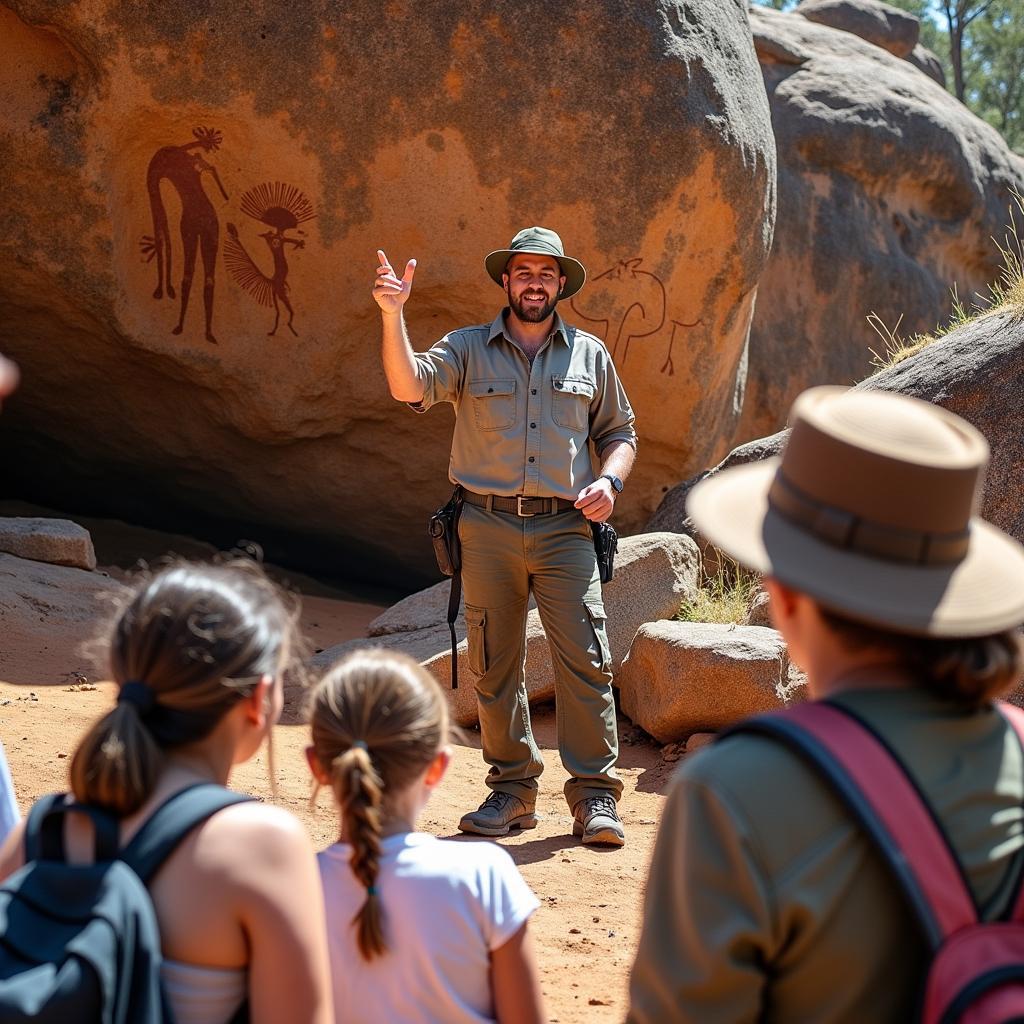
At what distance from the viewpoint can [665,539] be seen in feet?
20.8

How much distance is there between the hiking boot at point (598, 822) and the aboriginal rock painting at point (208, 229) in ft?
13.4

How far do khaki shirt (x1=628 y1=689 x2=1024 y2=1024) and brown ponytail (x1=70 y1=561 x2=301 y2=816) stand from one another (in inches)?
23.0

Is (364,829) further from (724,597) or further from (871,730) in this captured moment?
(724,597)

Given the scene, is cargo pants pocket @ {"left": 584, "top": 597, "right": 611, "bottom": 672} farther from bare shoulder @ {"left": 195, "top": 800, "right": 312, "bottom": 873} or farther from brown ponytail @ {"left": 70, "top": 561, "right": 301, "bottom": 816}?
bare shoulder @ {"left": 195, "top": 800, "right": 312, "bottom": 873}

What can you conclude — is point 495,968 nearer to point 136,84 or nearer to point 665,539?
point 665,539

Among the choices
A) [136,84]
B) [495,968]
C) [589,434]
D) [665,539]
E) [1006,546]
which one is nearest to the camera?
[1006,546]

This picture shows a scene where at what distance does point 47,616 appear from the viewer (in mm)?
6008

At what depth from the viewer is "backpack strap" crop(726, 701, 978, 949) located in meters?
1.20

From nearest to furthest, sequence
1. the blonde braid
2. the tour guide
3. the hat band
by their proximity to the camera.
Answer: the hat band, the blonde braid, the tour guide

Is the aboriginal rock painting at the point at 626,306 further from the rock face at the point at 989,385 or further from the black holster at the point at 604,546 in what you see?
the black holster at the point at 604,546

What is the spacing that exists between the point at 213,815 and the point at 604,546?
9.91 feet

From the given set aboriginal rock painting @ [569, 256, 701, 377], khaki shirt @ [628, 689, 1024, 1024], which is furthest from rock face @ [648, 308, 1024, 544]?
khaki shirt @ [628, 689, 1024, 1024]

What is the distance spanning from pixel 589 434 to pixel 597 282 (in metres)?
3.14

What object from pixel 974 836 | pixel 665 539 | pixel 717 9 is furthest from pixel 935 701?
pixel 717 9
